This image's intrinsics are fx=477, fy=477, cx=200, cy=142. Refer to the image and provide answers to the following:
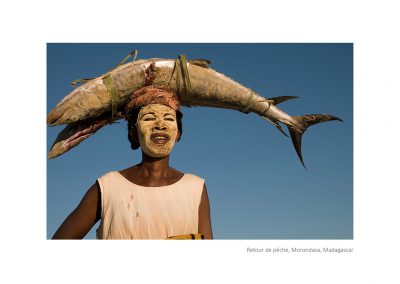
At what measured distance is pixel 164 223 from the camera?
3.76m

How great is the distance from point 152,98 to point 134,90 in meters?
0.22

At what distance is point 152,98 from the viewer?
12.8 feet

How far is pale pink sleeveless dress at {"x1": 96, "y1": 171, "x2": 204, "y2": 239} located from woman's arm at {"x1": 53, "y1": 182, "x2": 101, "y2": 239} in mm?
71

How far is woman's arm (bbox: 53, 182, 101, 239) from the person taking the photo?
3797 millimetres

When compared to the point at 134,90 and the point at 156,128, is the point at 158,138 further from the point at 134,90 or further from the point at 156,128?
the point at 134,90

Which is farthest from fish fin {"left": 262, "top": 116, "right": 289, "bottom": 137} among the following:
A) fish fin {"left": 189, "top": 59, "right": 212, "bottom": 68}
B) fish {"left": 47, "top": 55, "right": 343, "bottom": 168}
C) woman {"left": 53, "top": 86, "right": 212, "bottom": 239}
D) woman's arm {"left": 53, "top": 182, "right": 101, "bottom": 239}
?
woman's arm {"left": 53, "top": 182, "right": 101, "bottom": 239}

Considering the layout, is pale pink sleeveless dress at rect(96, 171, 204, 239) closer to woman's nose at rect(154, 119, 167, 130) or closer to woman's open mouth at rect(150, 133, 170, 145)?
woman's open mouth at rect(150, 133, 170, 145)

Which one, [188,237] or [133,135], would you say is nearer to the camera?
[188,237]

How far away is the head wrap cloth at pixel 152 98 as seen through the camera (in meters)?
3.91

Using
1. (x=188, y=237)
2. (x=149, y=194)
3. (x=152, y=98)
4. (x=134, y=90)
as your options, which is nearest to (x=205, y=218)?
(x=188, y=237)

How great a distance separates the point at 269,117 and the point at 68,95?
1.78 metres

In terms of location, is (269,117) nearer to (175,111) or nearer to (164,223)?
(175,111)

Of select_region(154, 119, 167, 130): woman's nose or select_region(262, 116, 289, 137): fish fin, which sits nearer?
select_region(154, 119, 167, 130): woman's nose
